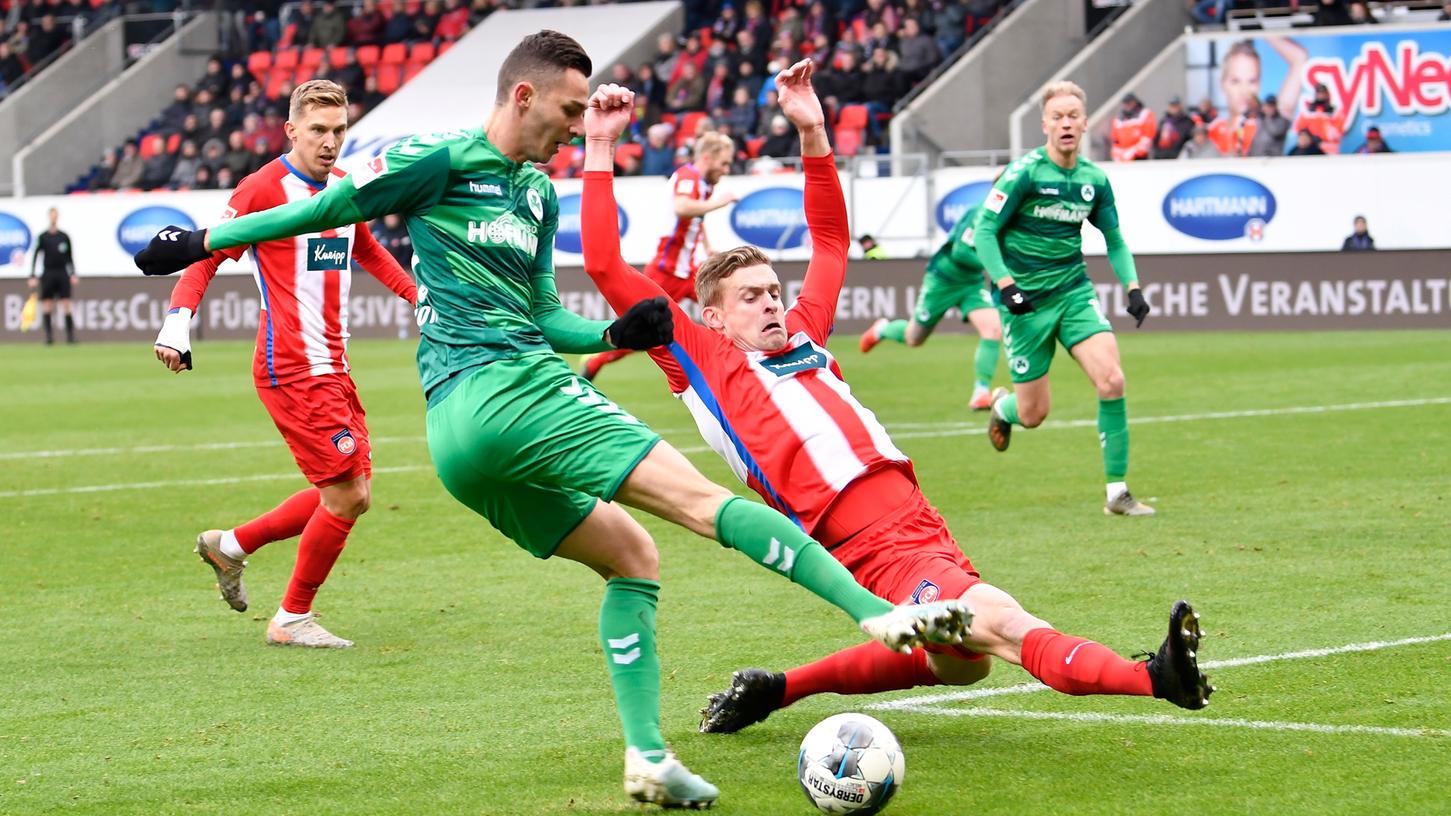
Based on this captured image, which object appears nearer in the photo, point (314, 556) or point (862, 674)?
point (862, 674)

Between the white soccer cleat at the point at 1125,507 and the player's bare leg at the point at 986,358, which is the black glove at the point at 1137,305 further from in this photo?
the player's bare leg at the point at 986,358

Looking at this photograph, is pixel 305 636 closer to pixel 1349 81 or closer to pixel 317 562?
pixel 317 562

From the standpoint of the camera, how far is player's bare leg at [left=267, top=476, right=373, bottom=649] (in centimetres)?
750

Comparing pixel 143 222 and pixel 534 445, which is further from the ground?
pixel 534 445

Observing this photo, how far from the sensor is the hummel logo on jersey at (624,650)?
495cm

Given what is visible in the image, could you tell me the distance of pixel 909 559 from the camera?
532cm

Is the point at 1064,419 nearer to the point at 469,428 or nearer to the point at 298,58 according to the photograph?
the point at 469,428

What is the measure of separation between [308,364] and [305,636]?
1.14 meters

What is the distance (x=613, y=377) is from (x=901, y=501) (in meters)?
16.4

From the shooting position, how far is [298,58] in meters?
38.6

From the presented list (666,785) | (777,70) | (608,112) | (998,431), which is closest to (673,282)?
(998,431)

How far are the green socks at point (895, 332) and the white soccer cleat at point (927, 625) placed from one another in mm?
13360

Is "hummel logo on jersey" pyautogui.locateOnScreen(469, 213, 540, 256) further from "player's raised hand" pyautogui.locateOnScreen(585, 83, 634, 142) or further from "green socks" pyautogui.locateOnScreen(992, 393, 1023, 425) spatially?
"green socks" pyautogui.locateOnScreen(992, 393, 1023, 425)

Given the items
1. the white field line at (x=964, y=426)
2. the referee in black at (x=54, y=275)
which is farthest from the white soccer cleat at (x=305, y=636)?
the referee in black at (x=54, y=275)
